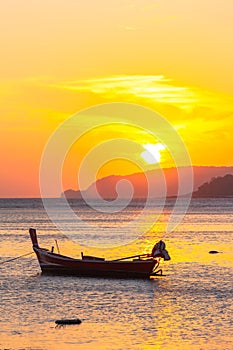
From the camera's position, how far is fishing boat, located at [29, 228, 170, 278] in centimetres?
5238

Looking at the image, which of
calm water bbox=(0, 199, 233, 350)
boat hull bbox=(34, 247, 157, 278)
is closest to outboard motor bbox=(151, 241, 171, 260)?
boat hull bbox=(34, 247, 157, 278)

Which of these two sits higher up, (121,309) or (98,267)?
(98,267)

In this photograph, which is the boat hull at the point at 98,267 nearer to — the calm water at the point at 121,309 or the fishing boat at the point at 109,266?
the fishing boat at the point at 109,266

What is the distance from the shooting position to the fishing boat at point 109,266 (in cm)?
5238

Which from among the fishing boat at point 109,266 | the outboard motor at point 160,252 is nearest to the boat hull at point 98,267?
the fishing boat at point 109,266

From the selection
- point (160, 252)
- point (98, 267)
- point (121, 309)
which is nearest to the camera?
point (121, 309)

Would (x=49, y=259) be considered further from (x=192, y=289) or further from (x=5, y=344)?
(x=5, y=344)

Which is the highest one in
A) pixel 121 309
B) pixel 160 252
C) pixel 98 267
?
pixel 160 252

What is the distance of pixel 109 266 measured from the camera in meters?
53.1

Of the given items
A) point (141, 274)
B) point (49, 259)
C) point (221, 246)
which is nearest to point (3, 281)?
point (49, 259)

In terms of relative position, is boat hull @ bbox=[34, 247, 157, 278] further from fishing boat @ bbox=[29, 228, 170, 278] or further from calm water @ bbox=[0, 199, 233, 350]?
calm water @ bbox=[0, 199, 233, 350]

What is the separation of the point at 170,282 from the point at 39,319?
17.2 metres

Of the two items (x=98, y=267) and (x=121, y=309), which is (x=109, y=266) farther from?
(x=121, y=309)

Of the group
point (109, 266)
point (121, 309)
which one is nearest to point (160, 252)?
point (109, 266)
